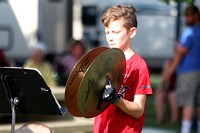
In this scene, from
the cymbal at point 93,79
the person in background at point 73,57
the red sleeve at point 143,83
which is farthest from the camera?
the person in background at point 73,57

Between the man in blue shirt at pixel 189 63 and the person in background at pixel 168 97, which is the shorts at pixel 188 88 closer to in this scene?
the man in blue shirt at pixel 189 63

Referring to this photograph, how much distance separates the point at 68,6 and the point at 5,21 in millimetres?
1808

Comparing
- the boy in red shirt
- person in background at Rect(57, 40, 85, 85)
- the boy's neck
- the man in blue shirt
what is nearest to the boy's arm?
the boy in red shirt

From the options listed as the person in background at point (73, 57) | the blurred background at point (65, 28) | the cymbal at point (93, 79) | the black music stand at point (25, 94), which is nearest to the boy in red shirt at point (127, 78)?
the cymbal at point (93, 79)

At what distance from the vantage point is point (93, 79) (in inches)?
87.0

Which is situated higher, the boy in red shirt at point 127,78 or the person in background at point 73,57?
the boy in red shirt at point 127,78

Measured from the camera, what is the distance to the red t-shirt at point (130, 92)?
245 centimetres

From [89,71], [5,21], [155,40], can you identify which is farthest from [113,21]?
[155,40]

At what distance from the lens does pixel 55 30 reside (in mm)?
10000

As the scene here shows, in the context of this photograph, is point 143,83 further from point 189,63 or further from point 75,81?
point 189,63

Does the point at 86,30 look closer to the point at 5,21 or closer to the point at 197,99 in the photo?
the point at 5,21

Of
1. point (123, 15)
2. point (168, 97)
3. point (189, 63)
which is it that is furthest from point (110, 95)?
point (168, 97)

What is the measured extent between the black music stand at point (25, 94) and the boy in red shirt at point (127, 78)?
389 millimetres

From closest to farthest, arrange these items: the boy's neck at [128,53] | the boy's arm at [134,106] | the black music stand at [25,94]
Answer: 1. the boy's arm at [134,106]
2. the boy's neck at [128,53]
3. the black music stand at [25,94]
